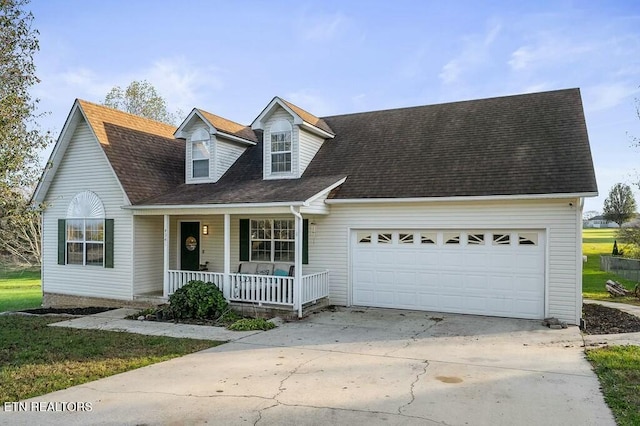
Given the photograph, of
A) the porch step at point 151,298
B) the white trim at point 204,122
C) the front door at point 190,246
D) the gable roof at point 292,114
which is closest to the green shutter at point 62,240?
the porch step at point 151,298

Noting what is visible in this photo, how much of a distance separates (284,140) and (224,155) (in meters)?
2.43

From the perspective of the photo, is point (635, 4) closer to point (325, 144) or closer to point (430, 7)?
point (430, 7)

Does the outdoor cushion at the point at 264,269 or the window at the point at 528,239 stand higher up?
the window at the point at 528,239

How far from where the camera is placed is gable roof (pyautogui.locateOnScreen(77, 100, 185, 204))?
1363cm

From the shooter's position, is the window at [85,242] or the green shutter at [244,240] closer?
the green shutter at [244,240]

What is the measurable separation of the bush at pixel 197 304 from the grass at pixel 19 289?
7.65 metres

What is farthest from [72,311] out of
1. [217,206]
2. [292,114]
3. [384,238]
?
[384,238]

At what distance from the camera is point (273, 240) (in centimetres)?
1348

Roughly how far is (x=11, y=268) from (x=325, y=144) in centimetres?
2612

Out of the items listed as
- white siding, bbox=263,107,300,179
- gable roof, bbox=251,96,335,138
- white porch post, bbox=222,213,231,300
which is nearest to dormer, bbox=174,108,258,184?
gable roof, bbox=251,96,335,138

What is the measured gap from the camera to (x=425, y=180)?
11906mm

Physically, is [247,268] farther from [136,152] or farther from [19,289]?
[19,289]

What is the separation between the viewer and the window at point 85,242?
14000mm

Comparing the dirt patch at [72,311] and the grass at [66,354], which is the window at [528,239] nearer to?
the grass at [66,354]
